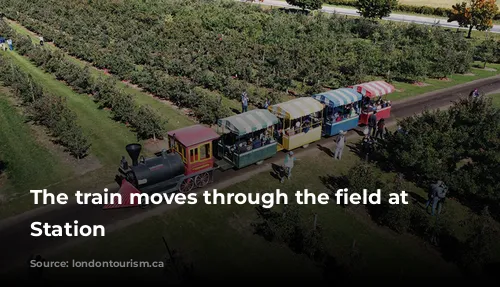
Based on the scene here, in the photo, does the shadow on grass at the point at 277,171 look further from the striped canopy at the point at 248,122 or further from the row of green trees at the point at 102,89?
the row of green trees at the point at 102,89

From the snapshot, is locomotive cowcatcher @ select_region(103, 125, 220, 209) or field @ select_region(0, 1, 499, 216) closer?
locomotive cowcatcher @ select_region(103, 125, 220, 209)

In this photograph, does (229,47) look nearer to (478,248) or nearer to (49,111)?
(49,111)

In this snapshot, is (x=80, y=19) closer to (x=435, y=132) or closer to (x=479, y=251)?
(x=435, y=132)

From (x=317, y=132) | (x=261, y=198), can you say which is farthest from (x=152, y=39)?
(x=261, y=198)

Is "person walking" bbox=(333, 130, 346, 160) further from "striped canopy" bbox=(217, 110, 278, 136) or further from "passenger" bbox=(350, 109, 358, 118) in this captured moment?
"passenger" bbox=(350, 109, 358, 118)

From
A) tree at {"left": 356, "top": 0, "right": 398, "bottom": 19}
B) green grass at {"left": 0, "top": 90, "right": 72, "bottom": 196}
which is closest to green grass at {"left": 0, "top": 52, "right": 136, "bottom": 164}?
green grass at {"left": 0, "top": 90, "right": 72, "bottom": 196}

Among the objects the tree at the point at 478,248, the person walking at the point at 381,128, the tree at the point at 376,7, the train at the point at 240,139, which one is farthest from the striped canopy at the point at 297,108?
the tree at the point at 376,7

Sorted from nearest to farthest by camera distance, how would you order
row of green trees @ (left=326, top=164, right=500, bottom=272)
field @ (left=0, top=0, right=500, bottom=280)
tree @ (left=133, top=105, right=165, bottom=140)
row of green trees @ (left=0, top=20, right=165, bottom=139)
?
row of green trees @ (left=326, top=164, right=500, bottom=272) → field @ (left=0, top=0, right=500, bottom=280) → tree @ (left=133, top=105, right=165, bottom=140) → row of green trees @ (left=0, top=20, right=165, bottom=139)
